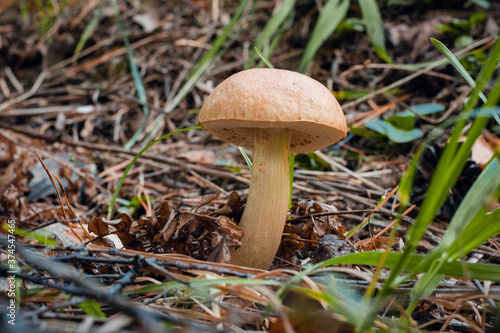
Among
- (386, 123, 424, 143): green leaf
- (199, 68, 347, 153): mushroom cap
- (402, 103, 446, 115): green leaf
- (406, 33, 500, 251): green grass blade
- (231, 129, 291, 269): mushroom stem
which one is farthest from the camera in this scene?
(402, 103, 446, 115): green leaf

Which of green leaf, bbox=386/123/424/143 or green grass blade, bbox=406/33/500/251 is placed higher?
green grass blade, bbox=406/33/500/251

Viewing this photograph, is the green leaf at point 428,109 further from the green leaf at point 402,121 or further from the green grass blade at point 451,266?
the green grass blade at point 451,266

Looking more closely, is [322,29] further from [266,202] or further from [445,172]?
[445,172]

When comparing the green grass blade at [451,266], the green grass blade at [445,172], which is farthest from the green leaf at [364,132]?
the green grass blade at [445,172]

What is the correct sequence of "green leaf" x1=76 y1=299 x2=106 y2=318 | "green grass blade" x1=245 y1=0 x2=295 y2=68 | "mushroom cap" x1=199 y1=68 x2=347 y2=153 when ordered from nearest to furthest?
"green leaf" x1=76 y1=299 x2=106 y2=318
"mushroom cap" x1=199 y1=68 x2=347 y2=153
"green grass blade" x1=245 y1=0 x2=295 y2=68

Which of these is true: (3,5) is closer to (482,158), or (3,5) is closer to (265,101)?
(265,101)

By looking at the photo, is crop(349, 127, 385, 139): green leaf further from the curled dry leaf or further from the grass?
the grass

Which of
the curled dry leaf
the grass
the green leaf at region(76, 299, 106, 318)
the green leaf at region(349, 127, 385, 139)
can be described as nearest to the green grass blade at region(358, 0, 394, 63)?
the green leaf at region(349, 127, 385, 139)

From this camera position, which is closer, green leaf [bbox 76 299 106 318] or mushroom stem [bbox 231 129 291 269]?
green leaf [bbox 76 299 106 318]
